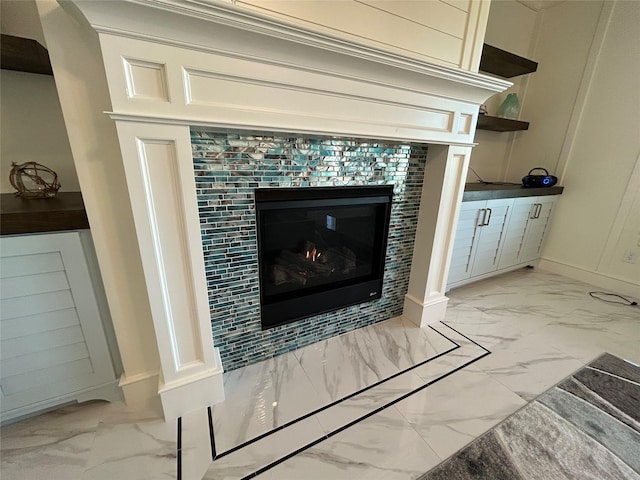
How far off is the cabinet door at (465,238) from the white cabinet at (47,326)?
2213 mm

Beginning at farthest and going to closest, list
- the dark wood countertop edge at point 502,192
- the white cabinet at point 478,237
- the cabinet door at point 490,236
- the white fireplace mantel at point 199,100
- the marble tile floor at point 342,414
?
1. the cabinet door at point 490,236
2. the white cabinet at point 478,237
3. the dark wood countertop edge at point 502,192
4. the marble tile floor at point 342,414
5. the white fireplace mantel at point 199,100

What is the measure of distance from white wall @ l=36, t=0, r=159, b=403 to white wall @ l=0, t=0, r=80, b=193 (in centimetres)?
46

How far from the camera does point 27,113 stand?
3.75 feet

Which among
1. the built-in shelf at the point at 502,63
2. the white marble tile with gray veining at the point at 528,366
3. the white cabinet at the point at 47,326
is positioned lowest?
the white marble tile with gray veining at the point at 528,366

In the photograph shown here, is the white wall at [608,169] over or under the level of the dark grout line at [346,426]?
over

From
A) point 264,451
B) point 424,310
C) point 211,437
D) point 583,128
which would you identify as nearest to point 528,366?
point 424,310

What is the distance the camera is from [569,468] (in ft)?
3.37

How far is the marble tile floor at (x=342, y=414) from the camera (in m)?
1.01

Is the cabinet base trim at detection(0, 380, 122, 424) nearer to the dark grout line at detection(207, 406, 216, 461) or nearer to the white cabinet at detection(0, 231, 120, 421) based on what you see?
the white cabinet at detection(0, 231, 120, 421)

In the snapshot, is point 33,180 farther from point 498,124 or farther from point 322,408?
point 498,124

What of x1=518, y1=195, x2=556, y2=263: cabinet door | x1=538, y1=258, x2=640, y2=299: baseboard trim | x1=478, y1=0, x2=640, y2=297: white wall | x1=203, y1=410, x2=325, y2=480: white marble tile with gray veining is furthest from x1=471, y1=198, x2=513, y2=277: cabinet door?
x1=203, y1=410, x2=325, y2=480: white marble tile with gray veining

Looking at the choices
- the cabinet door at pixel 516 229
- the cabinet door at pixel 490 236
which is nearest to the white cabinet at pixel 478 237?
the cabinet door at pixel 490 236

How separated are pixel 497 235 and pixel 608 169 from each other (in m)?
1.26

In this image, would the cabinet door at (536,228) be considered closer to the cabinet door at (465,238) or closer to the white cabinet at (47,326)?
the cabinet door at (465,238)
